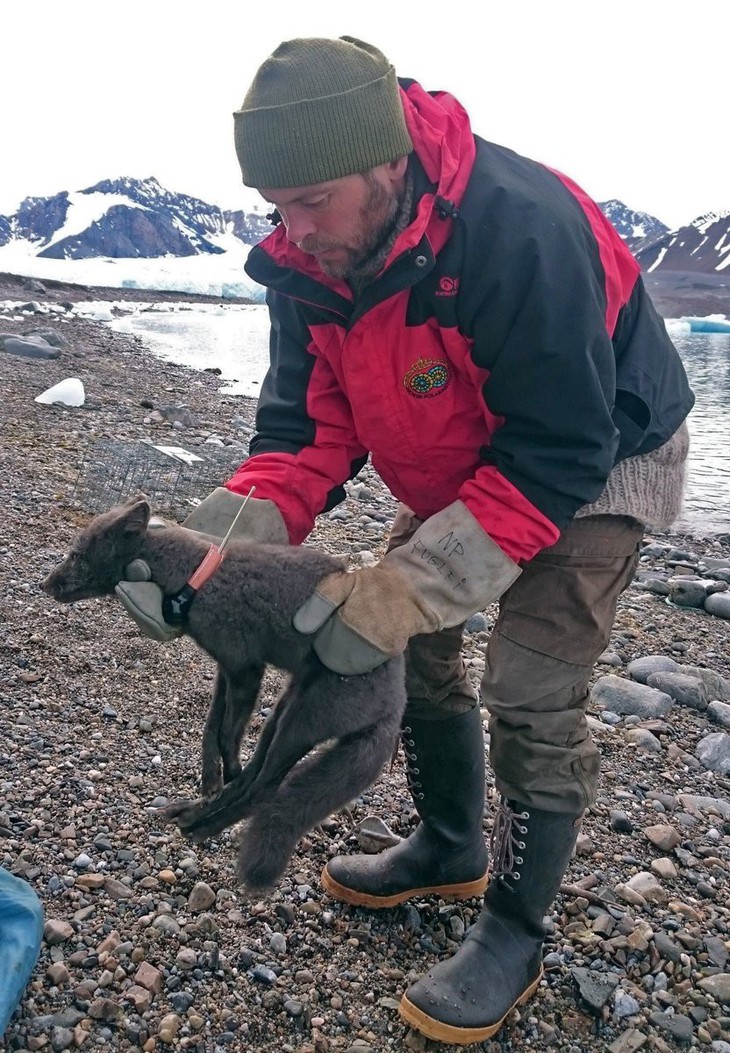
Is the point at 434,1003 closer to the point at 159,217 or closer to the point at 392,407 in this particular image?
the point at 392,407

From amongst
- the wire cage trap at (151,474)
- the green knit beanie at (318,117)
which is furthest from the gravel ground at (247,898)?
the green knit beanie at (318,117)

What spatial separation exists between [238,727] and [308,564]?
2.06 feet

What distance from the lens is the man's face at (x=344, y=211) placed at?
231cm

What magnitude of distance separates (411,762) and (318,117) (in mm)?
2223

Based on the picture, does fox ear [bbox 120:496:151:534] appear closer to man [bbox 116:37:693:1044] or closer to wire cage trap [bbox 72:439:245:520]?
man [bbox 116:37:693:1044]

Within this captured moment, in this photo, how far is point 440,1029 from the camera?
8.22 ft

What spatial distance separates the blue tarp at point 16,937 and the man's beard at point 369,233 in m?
2.08

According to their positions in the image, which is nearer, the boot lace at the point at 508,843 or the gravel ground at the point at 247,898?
the gravel ground at the point at 247,898

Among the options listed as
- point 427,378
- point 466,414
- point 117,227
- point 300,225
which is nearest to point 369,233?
point 300,225

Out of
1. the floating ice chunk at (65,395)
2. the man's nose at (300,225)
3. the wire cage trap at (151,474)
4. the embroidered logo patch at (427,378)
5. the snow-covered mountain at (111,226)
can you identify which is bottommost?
the snow-covered mountain at (111,226)

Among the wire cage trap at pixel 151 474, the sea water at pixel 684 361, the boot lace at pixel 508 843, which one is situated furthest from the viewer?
the sea water at pixel 684 361

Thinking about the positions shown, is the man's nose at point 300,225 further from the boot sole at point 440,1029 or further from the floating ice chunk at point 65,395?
the floating ice chunk at point 65,395

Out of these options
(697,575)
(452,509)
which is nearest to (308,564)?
(452,509)

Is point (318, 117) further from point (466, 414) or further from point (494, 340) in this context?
point (466, 414)
